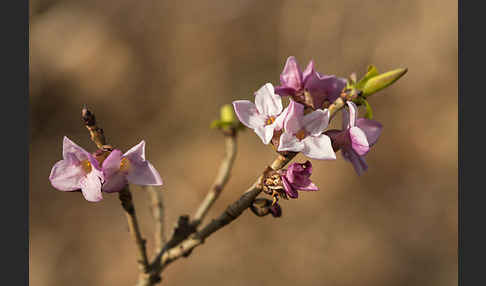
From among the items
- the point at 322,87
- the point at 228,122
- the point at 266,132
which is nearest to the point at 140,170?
the point at 266,132

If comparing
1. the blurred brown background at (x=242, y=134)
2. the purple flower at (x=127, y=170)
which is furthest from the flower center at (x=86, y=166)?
the blurred brown background at (x=242, y=134)

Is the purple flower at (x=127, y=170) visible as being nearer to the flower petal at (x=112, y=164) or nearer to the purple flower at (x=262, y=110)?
the flower petal at (x=112, y=164)

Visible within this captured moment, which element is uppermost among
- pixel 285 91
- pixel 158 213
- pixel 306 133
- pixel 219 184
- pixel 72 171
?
pixel 285 91

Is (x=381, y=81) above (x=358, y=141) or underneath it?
above

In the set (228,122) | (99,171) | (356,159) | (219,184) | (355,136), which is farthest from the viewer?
(228,122)

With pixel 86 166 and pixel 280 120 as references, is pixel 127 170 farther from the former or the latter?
pixel 280 120

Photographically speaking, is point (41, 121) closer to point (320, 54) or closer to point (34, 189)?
point (34, 189)

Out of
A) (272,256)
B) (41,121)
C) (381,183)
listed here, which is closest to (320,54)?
(381,183)
